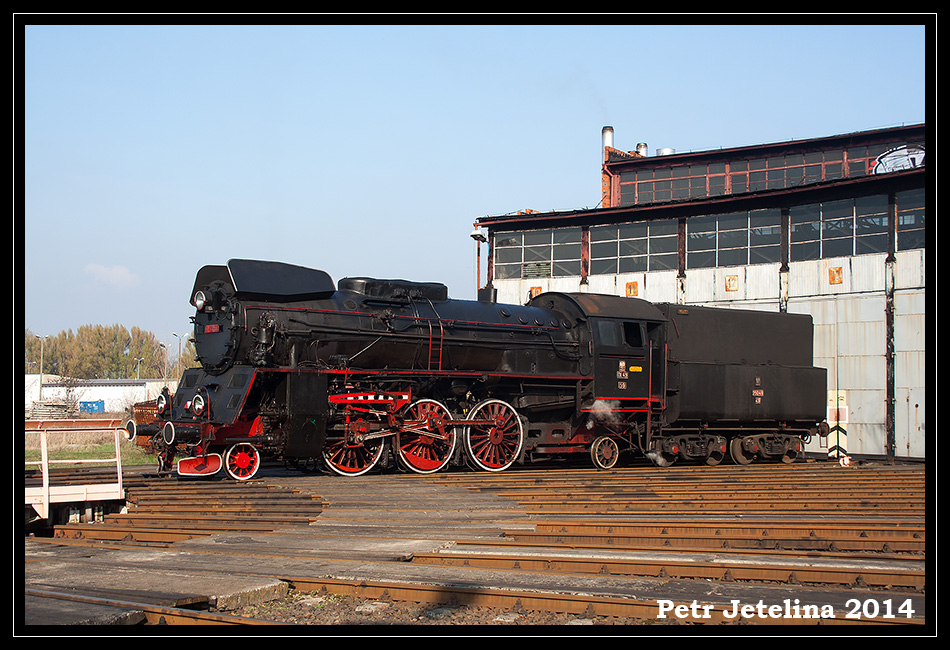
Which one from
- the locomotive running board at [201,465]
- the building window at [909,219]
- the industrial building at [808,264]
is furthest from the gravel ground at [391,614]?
the building window at [909,219]

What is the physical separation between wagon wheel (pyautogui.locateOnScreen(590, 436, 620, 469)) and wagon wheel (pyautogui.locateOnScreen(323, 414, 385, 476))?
15.4 ft

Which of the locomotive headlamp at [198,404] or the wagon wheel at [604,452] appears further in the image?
the wagon wheel at [604,452]

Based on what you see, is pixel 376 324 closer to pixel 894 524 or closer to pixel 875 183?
pixel 894 524

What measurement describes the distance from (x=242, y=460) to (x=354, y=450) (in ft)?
6.31

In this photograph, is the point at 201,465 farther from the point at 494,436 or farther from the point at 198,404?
the point at 494,436

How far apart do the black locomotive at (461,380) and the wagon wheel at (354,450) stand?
0.03m

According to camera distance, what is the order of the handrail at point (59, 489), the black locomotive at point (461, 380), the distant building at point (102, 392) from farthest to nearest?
1. the distant building at point (102, 392)
2. the black locomotive at point (461, 380)
3. the handrail at point (59, 489)

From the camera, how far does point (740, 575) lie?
614 cm

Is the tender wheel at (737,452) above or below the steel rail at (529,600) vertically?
below

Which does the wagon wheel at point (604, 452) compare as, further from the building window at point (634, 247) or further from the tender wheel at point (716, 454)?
the building window at point (634, 247)

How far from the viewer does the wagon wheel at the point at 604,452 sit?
1706cm

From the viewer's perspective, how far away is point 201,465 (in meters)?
13.3
